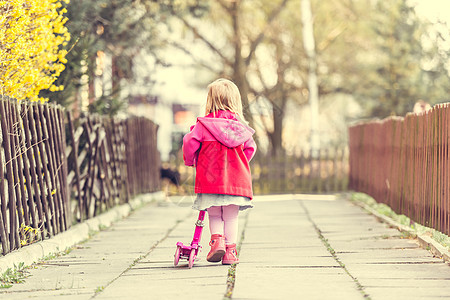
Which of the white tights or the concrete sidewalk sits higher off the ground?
the white tights

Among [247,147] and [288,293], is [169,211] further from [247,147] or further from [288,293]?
[288,293]

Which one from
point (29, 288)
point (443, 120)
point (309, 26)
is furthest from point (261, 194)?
point (29, 288)

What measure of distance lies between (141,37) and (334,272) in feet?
34.3

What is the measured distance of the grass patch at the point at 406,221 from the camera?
27.2 feet

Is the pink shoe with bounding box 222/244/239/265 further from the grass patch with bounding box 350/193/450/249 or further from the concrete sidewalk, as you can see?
the grass patch with bounding box 350/193/450/249

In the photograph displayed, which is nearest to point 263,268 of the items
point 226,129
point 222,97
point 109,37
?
point 226,129

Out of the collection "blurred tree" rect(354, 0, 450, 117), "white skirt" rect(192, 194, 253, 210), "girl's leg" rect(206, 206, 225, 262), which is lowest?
"girl's leg" rect(206, 206, 225, 262)

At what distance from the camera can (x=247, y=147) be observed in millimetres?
7527

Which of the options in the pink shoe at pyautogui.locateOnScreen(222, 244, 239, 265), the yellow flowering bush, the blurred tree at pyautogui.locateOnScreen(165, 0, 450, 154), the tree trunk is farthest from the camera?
the tree trunk

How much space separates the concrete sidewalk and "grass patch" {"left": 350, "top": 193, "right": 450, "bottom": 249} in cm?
26

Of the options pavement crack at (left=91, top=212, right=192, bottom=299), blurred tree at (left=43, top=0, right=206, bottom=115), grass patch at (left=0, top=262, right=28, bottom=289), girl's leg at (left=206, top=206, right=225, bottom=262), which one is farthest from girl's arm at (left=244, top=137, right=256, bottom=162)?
blurred tree at (left=43, top=0, right=206, bottom=115)

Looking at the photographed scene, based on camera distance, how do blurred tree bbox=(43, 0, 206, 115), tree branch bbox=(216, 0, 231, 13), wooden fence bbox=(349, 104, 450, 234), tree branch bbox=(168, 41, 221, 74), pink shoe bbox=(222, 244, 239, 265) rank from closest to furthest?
pink shoe bbox=(222, 244, 239, 265), wooden fence bbox=(349, 104, 450, 234), blurred tree bbox=(43, 0, 206, 115), tree branch bbox=(216, 0, 231, 13), tree branch bbox=(168, 41, 221, 74)

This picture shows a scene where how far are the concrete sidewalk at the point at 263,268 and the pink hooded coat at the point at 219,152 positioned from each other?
70 centimetres

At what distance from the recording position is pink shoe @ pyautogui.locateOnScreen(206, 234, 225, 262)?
7.11m
